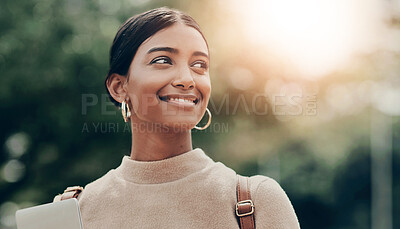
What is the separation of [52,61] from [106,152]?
1731 millimetres

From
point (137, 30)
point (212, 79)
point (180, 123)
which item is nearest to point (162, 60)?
point (137, 30)

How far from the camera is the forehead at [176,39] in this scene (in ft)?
8.93

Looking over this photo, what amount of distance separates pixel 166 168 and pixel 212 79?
6.91 m

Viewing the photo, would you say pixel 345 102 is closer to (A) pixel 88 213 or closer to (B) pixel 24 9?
(B) pixel 24 9

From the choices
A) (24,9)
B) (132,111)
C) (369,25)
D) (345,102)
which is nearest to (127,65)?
(132,111)

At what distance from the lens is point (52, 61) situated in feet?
28.7

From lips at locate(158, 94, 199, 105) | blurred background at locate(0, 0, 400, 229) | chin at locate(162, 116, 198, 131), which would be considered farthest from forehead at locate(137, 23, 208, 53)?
blurred background at locate(0, 0, 400, 229)

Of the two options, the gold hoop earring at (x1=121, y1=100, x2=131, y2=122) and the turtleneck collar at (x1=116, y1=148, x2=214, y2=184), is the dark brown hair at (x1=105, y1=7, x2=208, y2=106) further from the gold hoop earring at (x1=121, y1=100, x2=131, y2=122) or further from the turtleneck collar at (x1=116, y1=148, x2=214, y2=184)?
the turtleneck collar at (x1=116, y1=148, x2=214, y2=184)

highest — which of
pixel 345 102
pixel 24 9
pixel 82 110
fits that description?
pixel 24 9

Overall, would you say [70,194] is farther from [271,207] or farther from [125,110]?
[271,207]

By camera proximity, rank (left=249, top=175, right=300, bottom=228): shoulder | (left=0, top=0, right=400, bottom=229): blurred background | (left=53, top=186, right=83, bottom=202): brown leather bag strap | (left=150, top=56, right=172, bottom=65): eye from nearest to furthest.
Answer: (left=249, top=175, right=300, bottom=228): shoulder, (left=150, top=56, right=172, bottom=65): eye, (left=53, top=186, right=83, bottom=202): brown leather bag strap, (left=0, top=0, right=400, bottom=229): blurred background

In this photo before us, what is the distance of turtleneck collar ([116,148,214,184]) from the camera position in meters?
2.75

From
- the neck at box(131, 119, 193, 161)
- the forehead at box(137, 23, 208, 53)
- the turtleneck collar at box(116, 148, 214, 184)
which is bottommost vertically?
the turtleneck collar at box(116, 148, 214, 184)

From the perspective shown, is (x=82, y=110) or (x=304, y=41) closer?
(x=82, y=110)
